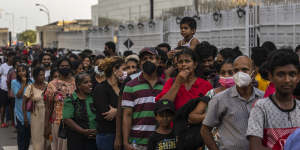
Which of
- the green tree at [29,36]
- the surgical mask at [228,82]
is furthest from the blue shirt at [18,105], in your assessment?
the green tree at [29,36]

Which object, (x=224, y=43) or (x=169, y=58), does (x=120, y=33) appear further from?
(x=169, y=58)

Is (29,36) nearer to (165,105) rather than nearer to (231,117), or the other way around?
(165,105)

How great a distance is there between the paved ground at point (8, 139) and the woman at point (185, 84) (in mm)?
6789

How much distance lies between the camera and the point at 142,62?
637 cm

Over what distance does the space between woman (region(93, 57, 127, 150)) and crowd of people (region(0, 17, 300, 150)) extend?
0.04ft

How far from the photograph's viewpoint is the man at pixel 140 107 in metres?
6.00

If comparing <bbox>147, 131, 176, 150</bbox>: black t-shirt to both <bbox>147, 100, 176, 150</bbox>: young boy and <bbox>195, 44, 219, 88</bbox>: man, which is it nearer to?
<bbox>147, 100, 176, 150</bbox>: young boy

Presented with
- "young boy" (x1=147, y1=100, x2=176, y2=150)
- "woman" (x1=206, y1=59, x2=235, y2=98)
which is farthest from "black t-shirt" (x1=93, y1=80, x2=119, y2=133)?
"woman" (x1=206, y1=59, x2=235, y2=98)

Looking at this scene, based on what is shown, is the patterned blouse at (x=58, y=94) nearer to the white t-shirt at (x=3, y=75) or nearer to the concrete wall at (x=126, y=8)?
the white t-shirt at (x=3, y=75)

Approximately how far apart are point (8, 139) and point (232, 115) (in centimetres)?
918

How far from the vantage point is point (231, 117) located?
4.38 m

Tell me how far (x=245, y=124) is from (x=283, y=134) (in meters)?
0.56

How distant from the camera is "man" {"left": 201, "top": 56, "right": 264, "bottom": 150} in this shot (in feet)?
14.3

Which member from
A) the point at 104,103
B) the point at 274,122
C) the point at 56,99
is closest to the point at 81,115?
the point at 104,103
